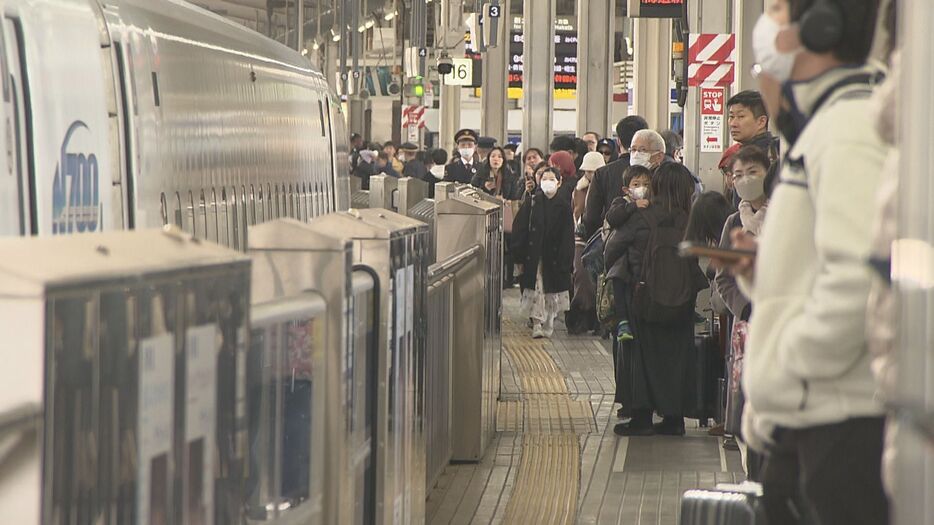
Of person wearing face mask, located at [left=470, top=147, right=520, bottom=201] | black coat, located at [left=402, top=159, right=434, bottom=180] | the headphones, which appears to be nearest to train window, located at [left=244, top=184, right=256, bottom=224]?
the headphones

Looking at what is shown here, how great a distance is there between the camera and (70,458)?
247 centimetres

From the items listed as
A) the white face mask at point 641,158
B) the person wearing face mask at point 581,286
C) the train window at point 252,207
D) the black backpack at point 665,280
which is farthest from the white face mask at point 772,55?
the person wearing face mask at point 581,286

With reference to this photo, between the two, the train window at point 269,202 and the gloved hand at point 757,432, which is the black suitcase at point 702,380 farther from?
the gloved hand at point 757,432

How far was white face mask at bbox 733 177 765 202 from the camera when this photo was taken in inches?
299

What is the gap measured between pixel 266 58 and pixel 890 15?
8.81 meters

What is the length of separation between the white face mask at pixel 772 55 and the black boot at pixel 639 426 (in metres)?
6.67

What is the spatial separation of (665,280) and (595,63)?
23.6 m

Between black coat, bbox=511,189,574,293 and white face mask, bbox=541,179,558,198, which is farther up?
white face mask, bbox=541,179,558,198

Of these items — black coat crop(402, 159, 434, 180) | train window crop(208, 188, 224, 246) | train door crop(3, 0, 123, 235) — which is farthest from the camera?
black coat crop(402, 159, 434, 180)

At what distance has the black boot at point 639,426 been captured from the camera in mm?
9875

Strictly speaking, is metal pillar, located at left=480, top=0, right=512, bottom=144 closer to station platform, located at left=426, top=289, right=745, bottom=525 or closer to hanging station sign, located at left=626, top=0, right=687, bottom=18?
hanging station sign, located at left=626, top=0, right=687, bottom=18

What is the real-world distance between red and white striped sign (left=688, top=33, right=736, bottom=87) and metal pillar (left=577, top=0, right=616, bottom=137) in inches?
682

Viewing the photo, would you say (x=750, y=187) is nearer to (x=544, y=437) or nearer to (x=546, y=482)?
(x=546, y=482)

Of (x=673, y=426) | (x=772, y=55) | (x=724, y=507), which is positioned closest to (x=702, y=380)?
(x=673, y=426)
